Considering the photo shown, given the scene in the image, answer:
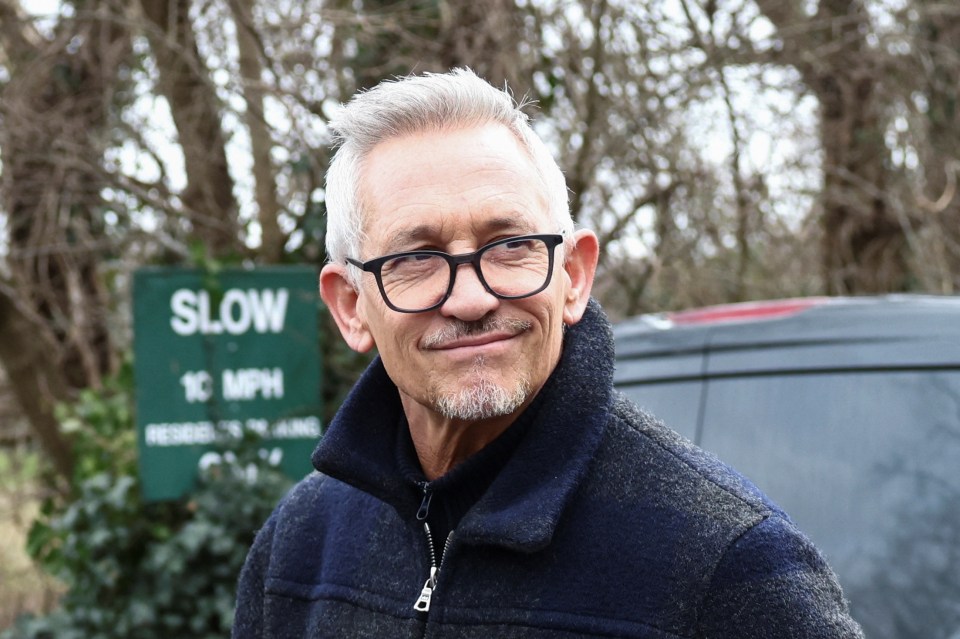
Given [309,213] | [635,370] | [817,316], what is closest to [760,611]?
[817,316]

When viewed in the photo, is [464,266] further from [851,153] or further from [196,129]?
[851,153]

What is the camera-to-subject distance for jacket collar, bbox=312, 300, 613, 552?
1.54 meters

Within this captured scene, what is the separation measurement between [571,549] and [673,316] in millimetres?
1750

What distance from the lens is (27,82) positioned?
19.5 ft

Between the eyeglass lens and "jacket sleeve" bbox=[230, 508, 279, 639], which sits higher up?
the eyeglass lens

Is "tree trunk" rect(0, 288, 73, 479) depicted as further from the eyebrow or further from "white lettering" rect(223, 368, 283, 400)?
the eyebrow

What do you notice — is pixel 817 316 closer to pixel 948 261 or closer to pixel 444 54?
pixel 444 54

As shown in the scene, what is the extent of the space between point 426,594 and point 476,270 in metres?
0.48

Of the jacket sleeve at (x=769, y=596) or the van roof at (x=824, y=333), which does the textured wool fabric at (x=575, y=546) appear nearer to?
the jacket sleeve at (x=769, y=596)

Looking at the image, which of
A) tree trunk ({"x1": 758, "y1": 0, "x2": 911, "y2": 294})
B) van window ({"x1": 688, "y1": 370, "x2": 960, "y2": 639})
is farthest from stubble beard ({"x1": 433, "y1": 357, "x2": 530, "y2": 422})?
tree trunk ({"x1": 758, "y1": 0, "x2": 911, "y2": 294})

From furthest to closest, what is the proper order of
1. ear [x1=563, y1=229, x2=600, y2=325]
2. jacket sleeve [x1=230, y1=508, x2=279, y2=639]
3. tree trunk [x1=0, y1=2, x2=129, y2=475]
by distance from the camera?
tree trunk [x1=0, y1=2, x2=129, y2=475]
jacket sleeve [x1=230, y1=508, x2=279, y2=639]
ear [x1=563, y1=229, x2=600, y2=325]

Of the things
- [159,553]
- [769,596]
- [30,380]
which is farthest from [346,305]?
[30,380]

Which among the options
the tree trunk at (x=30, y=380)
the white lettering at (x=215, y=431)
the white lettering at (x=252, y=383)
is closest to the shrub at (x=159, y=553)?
the white lettering at (x=215, y=431)

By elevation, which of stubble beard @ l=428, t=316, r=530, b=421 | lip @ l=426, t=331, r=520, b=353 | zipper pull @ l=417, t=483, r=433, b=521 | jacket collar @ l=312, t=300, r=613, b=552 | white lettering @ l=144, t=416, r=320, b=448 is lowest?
white lettering @ l=144, t=416, r=320, b=448
